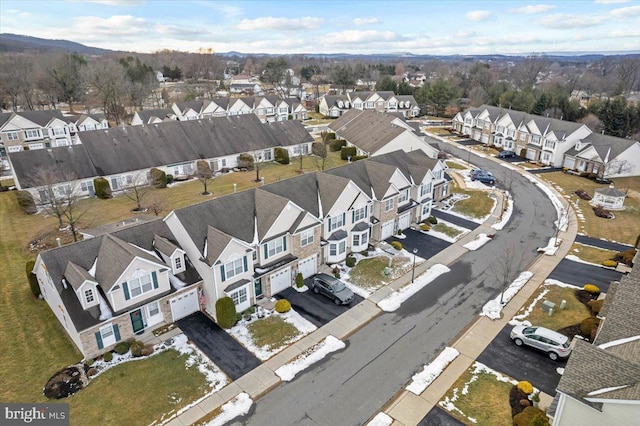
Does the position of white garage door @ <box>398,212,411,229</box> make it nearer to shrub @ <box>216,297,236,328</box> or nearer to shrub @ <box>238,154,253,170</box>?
shrub @ <box>216,297,236,328</box>

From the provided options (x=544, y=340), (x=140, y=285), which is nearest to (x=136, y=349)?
(x=140, y=285)

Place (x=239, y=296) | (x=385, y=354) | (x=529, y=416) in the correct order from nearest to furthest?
(x=529, y=416), (x=385, y=354), (x=239, y=296)

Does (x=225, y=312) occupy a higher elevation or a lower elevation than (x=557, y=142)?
lower

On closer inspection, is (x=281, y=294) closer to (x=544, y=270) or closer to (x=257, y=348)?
(x=257, y=348)

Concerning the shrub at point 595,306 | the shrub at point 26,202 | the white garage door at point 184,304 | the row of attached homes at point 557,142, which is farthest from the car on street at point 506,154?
the shrub at point 26,202

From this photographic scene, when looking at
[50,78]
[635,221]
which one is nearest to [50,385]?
[635,221]

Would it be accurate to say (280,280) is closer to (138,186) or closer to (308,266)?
(308,266)
